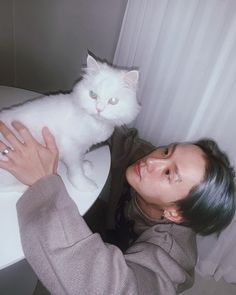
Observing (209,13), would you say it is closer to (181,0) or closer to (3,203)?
(181,0)

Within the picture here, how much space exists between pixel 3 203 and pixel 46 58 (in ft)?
2.82

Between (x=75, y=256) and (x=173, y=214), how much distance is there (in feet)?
1.00

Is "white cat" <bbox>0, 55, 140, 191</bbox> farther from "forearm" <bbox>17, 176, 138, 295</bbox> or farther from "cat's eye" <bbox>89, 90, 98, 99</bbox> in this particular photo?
"forearm" <bbox>17, 176, 138, 295</bbox>

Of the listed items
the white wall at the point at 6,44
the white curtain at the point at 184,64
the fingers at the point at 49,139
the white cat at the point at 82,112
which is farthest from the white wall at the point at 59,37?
the fingers at the point at 49,139

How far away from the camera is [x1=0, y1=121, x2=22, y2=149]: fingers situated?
729 mm

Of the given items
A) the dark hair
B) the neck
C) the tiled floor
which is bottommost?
the tiled floor

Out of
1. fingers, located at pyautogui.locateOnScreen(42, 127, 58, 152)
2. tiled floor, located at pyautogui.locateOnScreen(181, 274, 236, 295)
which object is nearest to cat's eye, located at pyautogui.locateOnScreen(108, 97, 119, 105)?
fingers, located at pyautogui.locateOnScreen(42, 127, 58, 152)

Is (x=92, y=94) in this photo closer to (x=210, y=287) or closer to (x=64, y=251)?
(x=64, y=251)

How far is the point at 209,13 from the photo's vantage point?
0.87 metres

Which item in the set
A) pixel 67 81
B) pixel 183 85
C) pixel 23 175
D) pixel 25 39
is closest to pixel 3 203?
pixel 23 175

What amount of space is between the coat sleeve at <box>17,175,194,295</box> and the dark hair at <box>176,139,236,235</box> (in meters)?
0.17

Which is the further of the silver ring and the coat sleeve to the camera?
the silver ring

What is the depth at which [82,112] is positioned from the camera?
0.78m

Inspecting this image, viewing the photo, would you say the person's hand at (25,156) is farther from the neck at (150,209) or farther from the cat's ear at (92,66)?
the neck at (150,209)
